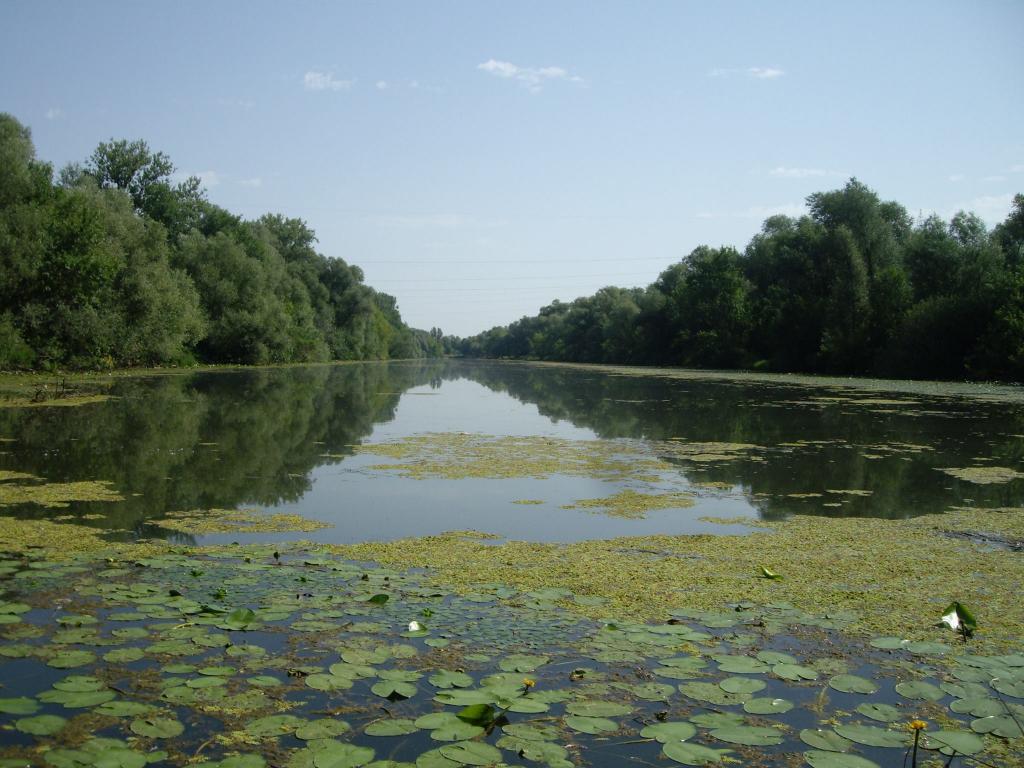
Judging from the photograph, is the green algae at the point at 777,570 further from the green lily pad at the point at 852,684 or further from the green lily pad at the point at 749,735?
the green lily pad at the point at 749,735

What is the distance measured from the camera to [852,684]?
4020mm

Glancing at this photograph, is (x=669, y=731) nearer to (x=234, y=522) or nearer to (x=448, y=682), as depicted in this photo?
(x=448, y=682)

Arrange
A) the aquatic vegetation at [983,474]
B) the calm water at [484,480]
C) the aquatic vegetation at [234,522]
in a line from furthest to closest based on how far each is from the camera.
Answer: the aquatic vegetation at [983,474] < the calm water at [484,480] < the aquatic vegetation at [234,522]

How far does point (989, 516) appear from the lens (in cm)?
848

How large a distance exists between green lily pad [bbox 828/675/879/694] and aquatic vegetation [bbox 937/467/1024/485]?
7.91 m

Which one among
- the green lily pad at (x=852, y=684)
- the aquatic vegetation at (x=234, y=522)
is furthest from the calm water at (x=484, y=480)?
the green lily pad at (x=852, y=684)

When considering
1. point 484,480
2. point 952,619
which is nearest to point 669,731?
point 952,619

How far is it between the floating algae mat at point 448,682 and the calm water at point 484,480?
2.28 m

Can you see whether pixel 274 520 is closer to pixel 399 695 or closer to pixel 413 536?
pixel 413 536

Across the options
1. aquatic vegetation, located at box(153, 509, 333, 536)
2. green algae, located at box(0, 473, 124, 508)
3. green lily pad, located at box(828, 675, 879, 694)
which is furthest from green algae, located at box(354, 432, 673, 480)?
green lily pad, located at box(828, 675, 879, 694)

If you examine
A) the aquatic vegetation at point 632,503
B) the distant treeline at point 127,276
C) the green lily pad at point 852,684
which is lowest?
the green lily pad at point 852,684

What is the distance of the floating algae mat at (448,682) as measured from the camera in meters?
3.29

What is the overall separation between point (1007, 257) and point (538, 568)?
46.0 metres

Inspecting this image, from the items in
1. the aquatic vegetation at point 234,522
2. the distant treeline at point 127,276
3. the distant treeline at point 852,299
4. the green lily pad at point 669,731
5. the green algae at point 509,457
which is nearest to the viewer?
the green lily pad at point 669,731
